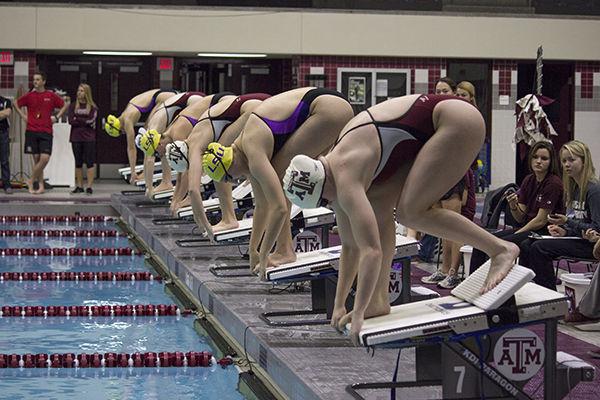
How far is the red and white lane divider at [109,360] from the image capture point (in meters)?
7.00

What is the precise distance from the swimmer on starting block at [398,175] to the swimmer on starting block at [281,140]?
2.39 meters

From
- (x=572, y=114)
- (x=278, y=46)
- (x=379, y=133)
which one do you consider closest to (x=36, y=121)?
(x=278, y=46)

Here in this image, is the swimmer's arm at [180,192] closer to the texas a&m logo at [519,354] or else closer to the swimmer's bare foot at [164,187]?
the swimmer's bare foot at [164,187]

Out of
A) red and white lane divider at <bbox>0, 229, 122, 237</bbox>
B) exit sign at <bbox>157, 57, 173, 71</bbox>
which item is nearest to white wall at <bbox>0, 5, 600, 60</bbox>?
exit sign at <bbox>157, 57, 173, 71</bbox>

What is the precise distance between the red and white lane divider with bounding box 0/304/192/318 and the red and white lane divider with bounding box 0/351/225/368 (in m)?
1.78

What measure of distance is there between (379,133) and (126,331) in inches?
147

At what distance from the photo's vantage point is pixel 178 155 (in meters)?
9.75

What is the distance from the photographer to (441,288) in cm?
832

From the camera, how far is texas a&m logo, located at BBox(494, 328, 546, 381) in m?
4.71

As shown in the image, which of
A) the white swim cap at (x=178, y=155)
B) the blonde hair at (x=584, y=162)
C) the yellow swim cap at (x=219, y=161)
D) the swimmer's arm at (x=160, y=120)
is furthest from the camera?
the swimmer's arm at (x=160, y=120)

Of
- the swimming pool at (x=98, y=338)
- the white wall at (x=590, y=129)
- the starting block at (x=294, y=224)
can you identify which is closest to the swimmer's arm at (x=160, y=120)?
the swimming pool at (x=98, y=338)

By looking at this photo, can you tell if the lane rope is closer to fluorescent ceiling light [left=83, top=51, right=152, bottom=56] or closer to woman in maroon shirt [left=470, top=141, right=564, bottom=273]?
fluorescent ceiling light [left=83, top=51, right=152, bottom=56]

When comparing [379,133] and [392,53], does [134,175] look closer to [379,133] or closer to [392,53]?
[392,53]

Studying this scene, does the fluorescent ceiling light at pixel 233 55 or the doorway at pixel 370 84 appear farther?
the doorway at pixel 370 84
